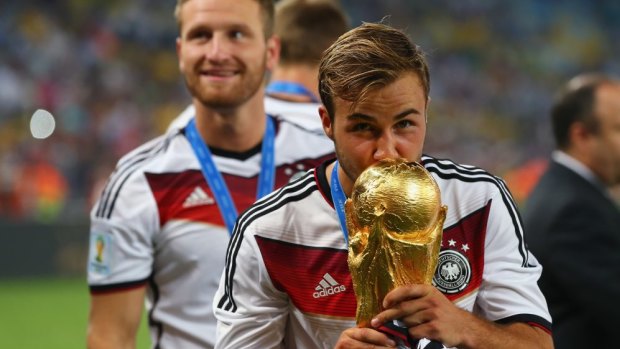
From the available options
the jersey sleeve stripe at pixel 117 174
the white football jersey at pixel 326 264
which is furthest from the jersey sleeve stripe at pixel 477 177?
the jersey sleeve stripe at pixel 117 174

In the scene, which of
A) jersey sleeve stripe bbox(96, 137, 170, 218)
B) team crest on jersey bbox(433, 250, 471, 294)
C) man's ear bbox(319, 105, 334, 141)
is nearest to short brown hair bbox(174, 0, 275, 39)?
jersey sleeve stripe bbox(96, 137, 170, 218)

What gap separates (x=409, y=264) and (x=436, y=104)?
16.1 m

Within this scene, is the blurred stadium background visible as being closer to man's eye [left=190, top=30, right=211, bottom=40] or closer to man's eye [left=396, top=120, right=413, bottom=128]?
man's eye [left=190, top=30, right=211, bottom=40]

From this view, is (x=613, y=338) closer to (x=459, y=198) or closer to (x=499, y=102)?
(x=459, y=198)

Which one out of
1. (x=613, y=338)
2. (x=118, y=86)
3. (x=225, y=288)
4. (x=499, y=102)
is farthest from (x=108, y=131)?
(x=225, y=288)

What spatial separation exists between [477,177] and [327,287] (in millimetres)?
446

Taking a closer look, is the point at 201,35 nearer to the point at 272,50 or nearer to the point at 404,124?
the point at 272,50

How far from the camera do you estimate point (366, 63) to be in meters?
2.24

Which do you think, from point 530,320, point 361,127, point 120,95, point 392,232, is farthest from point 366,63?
point 120,95

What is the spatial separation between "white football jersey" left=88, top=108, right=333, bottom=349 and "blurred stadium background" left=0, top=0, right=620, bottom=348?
622 centimetres

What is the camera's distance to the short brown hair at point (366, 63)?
2219mm

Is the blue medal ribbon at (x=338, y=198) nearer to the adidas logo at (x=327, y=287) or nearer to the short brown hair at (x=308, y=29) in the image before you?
the adidas logo at (x=327, y=287)

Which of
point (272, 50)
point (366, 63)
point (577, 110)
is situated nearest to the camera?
point (366, 63)

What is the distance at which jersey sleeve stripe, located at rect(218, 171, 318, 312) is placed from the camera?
2.60m
